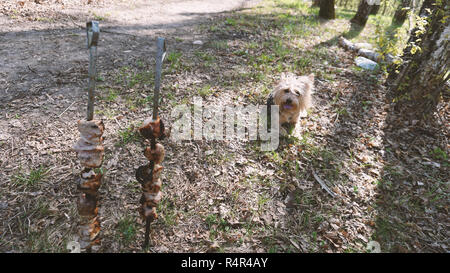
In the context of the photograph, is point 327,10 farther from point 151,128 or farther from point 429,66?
point 151,128

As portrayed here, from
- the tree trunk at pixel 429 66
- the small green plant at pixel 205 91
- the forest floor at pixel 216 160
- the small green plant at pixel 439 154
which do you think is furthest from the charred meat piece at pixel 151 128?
the tree trunk at pixel 429 66

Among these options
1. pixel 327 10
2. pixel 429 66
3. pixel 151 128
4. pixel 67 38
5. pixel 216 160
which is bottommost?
pixel 216 160

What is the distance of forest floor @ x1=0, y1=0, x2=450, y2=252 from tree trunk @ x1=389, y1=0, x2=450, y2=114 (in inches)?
16.3

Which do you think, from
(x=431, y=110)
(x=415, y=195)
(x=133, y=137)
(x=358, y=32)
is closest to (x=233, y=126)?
Answer: (x=133, y=137)

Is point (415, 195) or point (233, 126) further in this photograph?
point (233, 126)

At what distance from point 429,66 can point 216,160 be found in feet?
15.9

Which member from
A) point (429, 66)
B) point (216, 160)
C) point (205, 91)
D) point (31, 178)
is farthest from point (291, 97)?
point (31, 178)

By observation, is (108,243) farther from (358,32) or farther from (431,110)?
(358,32)

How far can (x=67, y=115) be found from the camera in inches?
167

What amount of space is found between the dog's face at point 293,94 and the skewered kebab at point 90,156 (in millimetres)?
3225

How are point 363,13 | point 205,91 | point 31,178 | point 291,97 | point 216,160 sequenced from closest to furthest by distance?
point 31,178 < point 216,160 < point 291,97 < point 205,91 < point 363,13

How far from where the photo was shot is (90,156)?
75.0 inches

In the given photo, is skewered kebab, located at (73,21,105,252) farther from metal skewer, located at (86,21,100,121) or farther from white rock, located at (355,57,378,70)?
white rock, located at (355,57,378,70)
